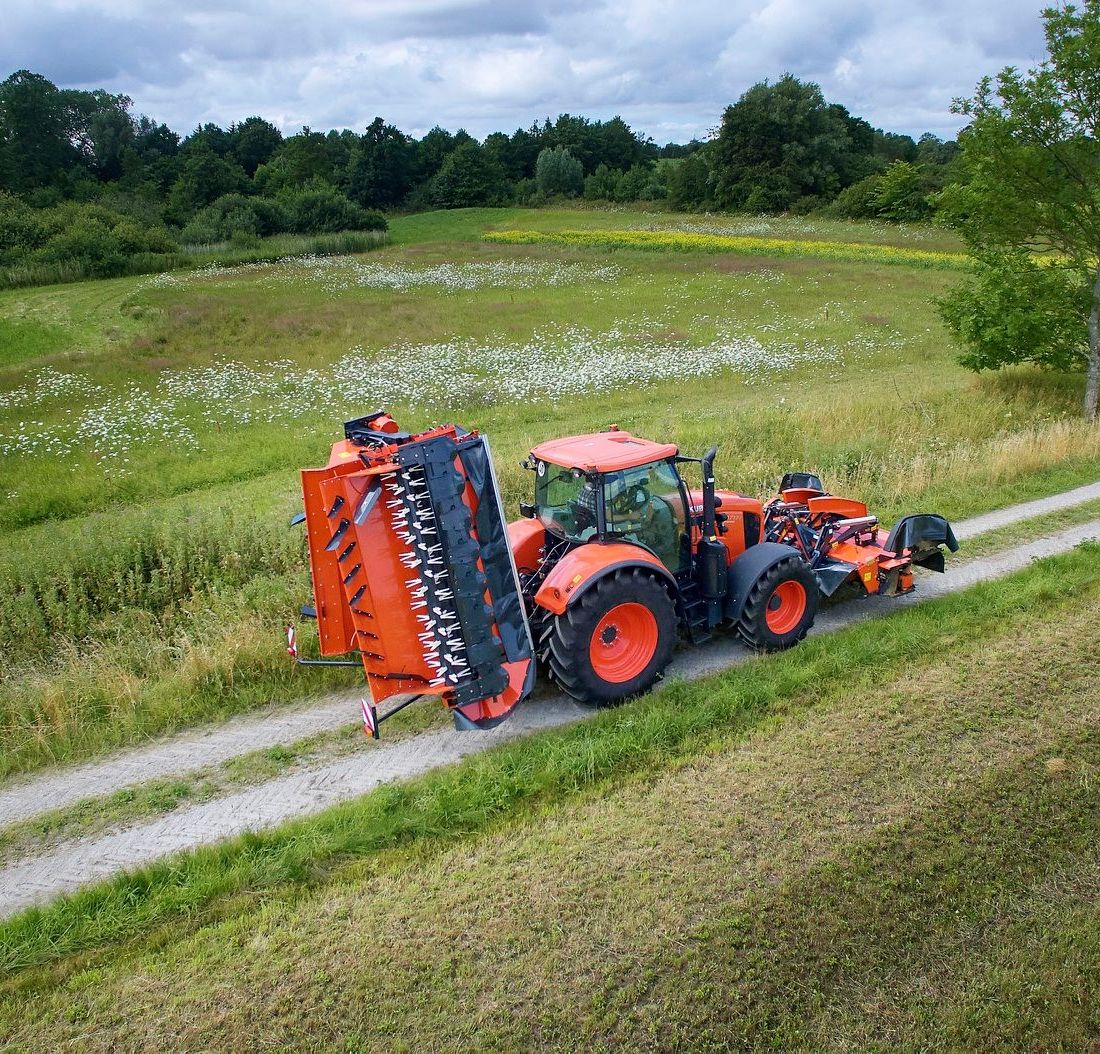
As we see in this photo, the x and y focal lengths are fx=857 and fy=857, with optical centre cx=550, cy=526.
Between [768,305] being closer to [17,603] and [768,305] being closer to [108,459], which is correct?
[108,459]

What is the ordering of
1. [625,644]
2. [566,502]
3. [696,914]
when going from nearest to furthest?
[696,914] < [625,644] < [566,502]

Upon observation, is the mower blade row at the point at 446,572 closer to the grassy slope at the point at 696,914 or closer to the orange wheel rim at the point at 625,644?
the grassy slope at the point at 696,914

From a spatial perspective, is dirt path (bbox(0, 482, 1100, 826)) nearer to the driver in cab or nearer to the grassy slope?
the driver in cab

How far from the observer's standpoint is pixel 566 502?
8875 millimetres

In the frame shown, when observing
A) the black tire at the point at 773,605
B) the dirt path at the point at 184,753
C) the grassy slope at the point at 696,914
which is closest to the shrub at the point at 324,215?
the dirt path at the point at 184,753

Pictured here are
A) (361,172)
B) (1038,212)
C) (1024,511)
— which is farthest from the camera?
(361,172)

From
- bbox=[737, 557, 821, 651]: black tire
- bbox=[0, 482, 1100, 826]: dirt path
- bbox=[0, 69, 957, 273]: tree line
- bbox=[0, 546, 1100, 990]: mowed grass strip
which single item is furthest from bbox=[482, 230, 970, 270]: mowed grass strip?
bbox=[0, 482, 1100, 826]: dirt path

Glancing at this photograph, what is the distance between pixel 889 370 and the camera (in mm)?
26625

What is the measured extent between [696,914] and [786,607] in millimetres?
4468

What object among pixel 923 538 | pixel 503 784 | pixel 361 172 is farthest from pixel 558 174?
pixel 503 784

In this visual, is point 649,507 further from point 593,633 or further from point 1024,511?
point 1024,511

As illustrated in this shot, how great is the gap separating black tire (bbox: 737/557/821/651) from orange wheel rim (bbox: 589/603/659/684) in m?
1.22

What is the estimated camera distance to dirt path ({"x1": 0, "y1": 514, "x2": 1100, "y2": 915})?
22.5 feet

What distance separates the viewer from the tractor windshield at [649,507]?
8.47 meters
